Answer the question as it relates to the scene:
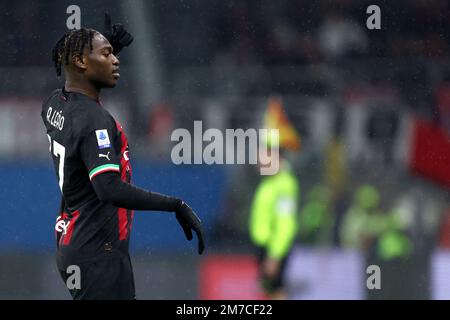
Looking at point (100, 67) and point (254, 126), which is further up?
point (100, 67)

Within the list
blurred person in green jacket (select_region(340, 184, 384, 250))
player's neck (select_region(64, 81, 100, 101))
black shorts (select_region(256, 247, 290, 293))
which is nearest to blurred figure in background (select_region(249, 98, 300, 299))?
black shorts (select_region(256, 247, 290, 293))

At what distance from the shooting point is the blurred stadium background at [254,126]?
7512mm

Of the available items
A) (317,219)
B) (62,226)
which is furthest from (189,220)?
(317,219)

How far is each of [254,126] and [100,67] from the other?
4.18m

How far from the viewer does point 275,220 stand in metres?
7.82

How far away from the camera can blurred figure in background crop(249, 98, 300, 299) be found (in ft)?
24.7

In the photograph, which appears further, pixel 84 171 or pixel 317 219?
pixel 317 219

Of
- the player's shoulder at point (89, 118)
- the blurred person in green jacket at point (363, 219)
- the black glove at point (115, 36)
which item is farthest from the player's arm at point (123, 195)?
the blurred person in green jacket at point (363, 219)

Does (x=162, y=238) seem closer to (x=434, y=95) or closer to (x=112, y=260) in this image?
(x=434, y=95)

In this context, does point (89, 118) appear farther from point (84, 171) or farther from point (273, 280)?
point (273, 280)

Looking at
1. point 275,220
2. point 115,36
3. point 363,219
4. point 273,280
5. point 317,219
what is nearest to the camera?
point 115,36

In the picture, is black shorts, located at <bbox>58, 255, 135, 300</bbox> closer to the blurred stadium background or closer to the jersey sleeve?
the jersey sleeve
